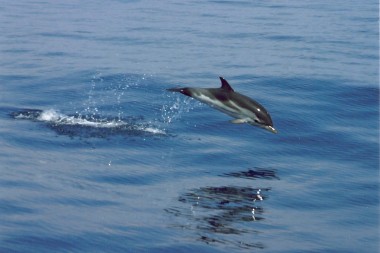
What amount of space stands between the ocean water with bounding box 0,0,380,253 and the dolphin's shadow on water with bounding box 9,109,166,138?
0.04 m

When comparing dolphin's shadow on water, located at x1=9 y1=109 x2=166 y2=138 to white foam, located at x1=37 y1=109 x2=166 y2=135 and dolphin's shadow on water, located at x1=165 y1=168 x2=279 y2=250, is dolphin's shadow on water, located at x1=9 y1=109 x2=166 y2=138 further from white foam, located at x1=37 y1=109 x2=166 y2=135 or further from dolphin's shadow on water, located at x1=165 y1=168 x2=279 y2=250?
dolphin's shadow on water, located at x1=165 y1=168 x2=279 y2=250

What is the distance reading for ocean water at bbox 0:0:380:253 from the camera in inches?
404

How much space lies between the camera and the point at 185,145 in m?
14.9

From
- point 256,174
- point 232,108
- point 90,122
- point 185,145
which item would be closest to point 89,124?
point 90,122

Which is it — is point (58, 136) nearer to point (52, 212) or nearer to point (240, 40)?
point (52, 212)

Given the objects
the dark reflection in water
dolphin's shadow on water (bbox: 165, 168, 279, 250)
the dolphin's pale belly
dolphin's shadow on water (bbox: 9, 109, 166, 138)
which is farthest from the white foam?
dolphin's shadow on water (bbox: 165, 168, 279, 250)

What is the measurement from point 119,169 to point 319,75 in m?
10.2

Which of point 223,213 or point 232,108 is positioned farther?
point 232,108

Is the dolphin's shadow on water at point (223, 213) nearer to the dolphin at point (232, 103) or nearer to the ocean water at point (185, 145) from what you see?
the ocean water at point (185, 145)

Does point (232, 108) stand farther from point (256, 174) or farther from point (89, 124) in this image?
point (89, 124)

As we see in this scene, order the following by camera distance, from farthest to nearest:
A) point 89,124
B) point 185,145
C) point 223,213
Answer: point 89,124
point 185,145
point 223,213

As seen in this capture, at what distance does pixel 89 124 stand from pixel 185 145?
7.81 feet

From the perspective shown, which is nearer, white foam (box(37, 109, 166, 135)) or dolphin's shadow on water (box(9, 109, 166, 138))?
dolphin's shadow on water (box(9, 109, 166, 138))

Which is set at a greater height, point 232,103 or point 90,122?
point 232,103
